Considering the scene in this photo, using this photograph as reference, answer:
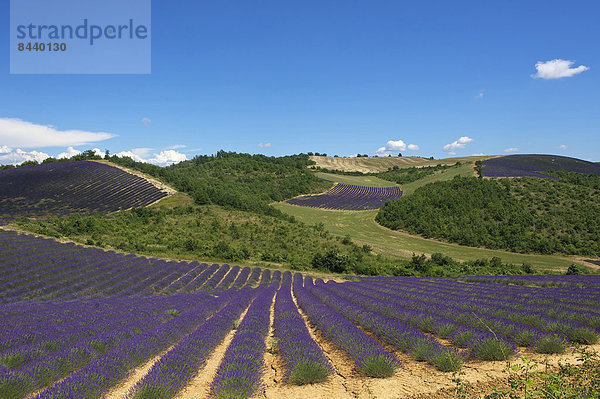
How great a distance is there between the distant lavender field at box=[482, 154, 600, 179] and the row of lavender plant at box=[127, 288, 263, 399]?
67.3 meters

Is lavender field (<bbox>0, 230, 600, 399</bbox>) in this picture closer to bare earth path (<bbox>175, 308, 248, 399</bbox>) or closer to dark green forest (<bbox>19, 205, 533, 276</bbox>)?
bare earth path (<bbox>175, 308, 248, 399</bbox>)

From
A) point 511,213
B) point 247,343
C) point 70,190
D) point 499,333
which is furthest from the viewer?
point 70,190

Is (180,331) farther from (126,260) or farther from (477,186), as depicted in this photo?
(477,186)

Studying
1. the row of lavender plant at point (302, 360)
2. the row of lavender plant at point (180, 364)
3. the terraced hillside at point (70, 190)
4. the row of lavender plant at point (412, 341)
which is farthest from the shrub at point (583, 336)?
the terraced hillside at point (70, 190)

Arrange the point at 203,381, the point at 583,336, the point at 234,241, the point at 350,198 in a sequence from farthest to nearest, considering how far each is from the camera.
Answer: the point at 350,198 → the point at 234,241 → the point at 583,336 → the point at 203,381

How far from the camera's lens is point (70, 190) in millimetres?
52719

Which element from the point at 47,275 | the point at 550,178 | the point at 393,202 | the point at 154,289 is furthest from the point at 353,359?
the point at 550,178

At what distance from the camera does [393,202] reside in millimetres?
61906

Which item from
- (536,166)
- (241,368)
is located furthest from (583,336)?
(536,166)

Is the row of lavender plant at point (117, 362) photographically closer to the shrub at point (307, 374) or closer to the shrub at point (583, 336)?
the shrub at point (307, 374)

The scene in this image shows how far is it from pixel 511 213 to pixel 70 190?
72.1 metres

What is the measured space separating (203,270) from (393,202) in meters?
44.9

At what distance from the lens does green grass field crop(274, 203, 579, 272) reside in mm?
38281

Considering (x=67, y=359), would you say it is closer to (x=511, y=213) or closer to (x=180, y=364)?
(x=180, y=364)
